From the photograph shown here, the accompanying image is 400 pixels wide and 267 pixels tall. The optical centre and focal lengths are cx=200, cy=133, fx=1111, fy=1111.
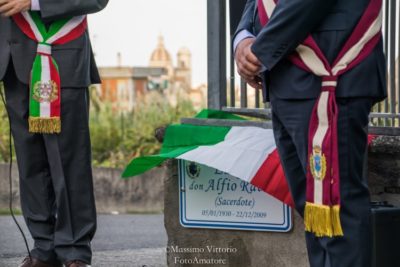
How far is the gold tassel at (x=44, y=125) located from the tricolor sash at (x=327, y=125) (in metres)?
1.69

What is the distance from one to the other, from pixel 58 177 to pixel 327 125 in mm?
1868

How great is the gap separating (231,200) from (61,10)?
1.18 meters

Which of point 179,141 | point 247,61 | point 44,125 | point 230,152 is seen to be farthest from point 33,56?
point 247,61

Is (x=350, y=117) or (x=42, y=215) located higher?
(x=350, y=117)

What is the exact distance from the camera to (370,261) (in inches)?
150

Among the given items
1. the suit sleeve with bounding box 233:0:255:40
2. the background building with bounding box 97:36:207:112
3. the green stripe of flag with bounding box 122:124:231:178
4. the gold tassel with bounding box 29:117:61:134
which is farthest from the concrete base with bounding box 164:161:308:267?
the background building with bounding box 97:36:207:112

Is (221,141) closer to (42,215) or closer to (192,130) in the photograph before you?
(192,130)

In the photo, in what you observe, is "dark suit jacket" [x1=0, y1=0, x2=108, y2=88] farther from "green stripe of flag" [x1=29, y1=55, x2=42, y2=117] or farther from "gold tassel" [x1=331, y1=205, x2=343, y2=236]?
"gold tassel" [x1=331, y1=205, x2=343, y2=236]

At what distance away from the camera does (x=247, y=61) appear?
3834mm

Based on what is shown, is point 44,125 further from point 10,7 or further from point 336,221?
point 336,221

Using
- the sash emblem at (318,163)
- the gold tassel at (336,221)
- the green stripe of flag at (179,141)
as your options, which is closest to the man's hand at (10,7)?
the green stripe of flag at (179,141)

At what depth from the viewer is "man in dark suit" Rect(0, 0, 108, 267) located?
5.10 m

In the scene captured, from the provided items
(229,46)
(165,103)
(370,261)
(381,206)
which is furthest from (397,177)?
(165,103)

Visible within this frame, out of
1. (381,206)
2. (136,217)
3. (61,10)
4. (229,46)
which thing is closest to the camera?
(381,206)
